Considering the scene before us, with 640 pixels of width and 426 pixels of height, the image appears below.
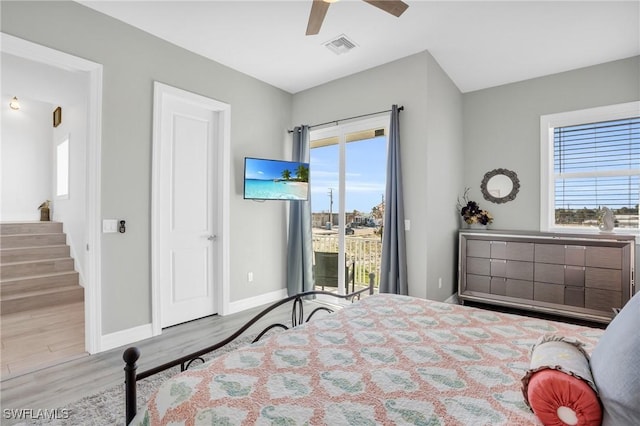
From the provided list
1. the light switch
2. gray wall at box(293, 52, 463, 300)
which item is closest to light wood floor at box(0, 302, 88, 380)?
the light switch

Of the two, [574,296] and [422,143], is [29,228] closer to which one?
[422,143]

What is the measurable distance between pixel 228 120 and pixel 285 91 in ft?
3.88

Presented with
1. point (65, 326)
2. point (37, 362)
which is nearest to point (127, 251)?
point (37, 362)

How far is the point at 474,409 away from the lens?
100 cm

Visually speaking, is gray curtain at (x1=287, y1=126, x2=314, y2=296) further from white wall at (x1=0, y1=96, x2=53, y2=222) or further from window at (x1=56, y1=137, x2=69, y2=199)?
white wall at (x1=0, y1=96, x2=53, y2=222)

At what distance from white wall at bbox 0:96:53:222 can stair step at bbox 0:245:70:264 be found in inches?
59.8

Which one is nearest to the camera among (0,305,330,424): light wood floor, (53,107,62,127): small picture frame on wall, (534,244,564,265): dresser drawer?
(0,305,330,424): light wood floor

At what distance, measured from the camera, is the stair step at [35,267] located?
4.15 meters

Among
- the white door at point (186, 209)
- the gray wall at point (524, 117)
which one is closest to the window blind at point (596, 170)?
the gray wall at point (524, 117)

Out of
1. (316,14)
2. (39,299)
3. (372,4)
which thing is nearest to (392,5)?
(372,4)

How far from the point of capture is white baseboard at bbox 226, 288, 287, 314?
3861 mm

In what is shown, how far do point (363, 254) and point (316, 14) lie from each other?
278cm

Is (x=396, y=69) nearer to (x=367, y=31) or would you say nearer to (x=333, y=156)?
(x=367, y=31)

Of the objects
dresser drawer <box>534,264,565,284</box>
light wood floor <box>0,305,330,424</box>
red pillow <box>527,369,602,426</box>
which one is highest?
red pillow <box>527,369,602,426</box>
